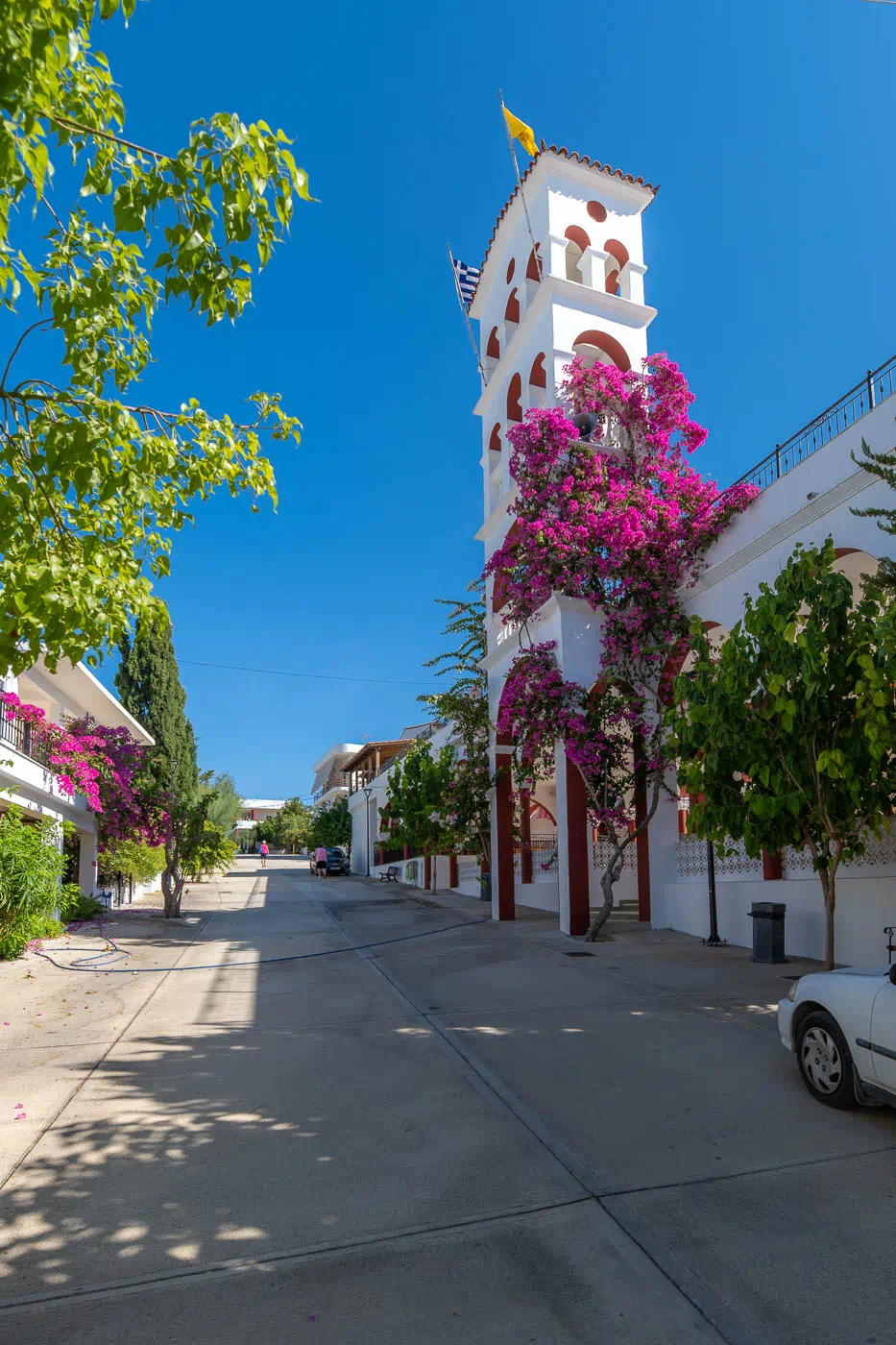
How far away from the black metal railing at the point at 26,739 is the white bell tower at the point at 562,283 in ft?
34.7

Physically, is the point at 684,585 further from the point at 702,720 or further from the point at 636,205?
the point at 636,205

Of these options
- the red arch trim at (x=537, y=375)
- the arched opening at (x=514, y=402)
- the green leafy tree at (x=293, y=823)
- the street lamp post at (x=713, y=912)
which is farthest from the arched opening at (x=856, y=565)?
the green leafy tree at (x=293, y=823)

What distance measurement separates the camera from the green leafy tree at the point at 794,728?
8.15 meters

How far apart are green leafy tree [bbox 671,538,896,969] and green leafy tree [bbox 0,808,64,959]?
31.1 feet

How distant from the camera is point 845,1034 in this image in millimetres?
5527

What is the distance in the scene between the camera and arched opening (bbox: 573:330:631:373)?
1805 cm

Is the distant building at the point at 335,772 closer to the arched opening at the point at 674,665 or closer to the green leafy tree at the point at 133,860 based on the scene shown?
the green leafy tree at the point at 133,860

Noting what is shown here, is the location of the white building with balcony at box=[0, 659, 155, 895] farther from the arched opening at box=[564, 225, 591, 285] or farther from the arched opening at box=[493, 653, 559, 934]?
the arched opening at box=[564, 225, 591, 285]

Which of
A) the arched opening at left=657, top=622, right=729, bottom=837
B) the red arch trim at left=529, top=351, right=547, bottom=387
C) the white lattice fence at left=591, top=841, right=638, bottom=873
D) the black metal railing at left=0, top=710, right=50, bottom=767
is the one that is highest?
the red arch trim at left=529, top=351, right=547, bottom=387

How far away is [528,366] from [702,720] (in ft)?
39.0

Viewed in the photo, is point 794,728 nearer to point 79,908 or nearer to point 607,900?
point 607,900

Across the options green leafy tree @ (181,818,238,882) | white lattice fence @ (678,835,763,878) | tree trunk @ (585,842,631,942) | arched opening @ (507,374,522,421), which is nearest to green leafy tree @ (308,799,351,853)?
green leafy tree @ (181,818,238,882)

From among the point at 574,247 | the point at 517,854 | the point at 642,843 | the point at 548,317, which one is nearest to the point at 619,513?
the point at 548,317

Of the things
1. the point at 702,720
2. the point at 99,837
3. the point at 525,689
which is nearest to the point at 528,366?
the point at 525,689
